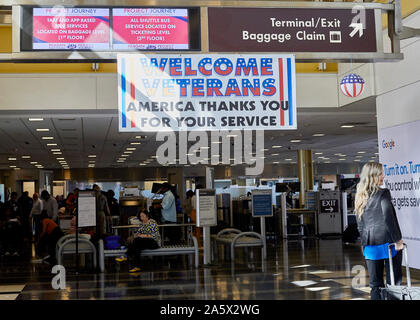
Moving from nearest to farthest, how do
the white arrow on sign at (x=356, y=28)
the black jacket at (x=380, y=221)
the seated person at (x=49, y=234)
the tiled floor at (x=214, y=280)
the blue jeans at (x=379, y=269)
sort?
the black jacket at (x=380, y=221) → the blue jeans at (x=379, y=269) → the white arrow on sign at (x=356, y=28) → the tiled floor at (x=214, y=280) → the seated person at (x=49, y=234)

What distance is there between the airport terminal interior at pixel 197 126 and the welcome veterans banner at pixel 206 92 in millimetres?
13

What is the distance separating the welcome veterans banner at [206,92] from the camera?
5.10 meters

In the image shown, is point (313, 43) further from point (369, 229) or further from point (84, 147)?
point (84, 147)

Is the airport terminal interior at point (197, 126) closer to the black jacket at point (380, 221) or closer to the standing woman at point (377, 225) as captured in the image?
the standing woman at point (377, 225)

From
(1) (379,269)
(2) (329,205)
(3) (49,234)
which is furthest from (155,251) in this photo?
(2) (329,205)

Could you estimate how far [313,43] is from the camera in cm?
536

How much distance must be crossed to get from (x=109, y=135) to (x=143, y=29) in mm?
10145

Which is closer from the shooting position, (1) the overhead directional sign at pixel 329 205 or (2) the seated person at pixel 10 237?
(2) the seated person at pixel 10 237

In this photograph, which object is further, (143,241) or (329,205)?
(329,205)

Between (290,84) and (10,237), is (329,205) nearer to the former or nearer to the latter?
(10,237)

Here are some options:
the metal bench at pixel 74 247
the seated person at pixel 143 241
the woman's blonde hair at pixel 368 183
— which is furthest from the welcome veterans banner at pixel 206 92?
the metal bench at pixel 74 247

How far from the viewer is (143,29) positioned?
5.21 m
